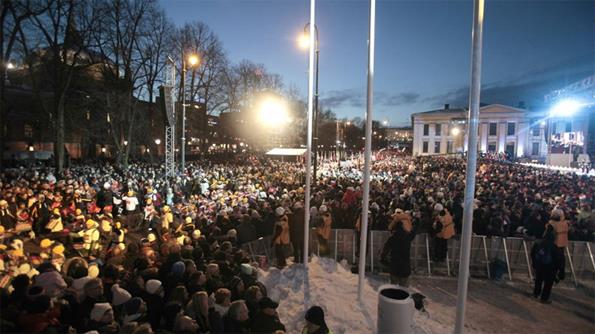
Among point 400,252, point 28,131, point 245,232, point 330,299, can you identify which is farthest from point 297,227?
point 28,131

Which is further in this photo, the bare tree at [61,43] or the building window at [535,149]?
the building window at [535,149]

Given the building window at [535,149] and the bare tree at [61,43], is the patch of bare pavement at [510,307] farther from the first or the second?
the building window at [535,149]

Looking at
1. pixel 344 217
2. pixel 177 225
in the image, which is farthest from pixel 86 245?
pixel 344 217

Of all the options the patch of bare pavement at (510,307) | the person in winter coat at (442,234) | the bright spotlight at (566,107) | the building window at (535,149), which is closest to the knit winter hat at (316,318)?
the patch of bare pavement at (510,307)

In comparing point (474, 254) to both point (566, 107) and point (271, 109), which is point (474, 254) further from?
point (566, 107)

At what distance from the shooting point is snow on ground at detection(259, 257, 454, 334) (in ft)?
19.3

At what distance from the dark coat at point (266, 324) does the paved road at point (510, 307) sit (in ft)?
12.2

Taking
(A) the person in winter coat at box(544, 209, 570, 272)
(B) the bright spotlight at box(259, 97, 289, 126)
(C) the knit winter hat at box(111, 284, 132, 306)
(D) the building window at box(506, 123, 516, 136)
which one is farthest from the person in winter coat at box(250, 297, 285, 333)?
(D) the building window at box(506, 123, 516, 136)

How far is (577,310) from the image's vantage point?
6961mm

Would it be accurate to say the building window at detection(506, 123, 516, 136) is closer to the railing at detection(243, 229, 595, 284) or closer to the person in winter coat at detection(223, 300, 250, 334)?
the railing at detection(243, 229, 595, 284)

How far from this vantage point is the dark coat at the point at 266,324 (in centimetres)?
425

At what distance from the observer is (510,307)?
23.0 ft

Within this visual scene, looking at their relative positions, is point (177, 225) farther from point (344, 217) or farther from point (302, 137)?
point (302, 137)

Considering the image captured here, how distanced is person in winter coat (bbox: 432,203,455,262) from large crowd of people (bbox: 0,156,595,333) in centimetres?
3
